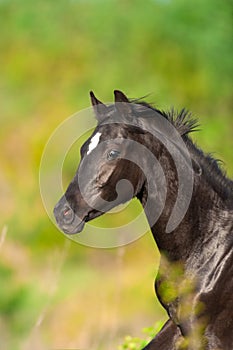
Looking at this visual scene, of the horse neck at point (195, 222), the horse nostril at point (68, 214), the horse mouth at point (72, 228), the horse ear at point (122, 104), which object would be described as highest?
the horse ear at point (122, 104)

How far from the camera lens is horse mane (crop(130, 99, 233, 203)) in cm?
643

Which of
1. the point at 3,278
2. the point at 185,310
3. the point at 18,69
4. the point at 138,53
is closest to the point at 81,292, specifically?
the point at 3,278

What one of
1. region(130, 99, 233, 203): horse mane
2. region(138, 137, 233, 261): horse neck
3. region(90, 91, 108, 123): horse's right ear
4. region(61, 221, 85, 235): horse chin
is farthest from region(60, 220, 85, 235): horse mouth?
→ region(130, 99, 233, 203): horse mane

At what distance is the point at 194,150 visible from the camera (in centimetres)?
647

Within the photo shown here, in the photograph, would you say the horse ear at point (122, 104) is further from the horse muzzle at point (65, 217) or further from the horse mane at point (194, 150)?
the horse muzzle at point (65, 217)

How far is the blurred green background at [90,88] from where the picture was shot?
17312 millimetres

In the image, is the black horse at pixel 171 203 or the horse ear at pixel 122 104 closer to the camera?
the black horse at pixel 171 203

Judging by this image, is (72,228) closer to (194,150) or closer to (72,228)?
(72,228)

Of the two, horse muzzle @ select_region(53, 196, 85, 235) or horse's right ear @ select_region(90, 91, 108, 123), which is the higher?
horse's right ear @ select_region(90, 91, 108, 123)

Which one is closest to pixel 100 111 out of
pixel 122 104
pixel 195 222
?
pixel 122 104

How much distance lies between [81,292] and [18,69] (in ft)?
41.8

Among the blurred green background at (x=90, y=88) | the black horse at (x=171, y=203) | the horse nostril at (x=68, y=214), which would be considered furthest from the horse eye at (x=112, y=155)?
the blurred green background at (x=90, y=88)

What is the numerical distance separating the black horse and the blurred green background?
24.1ft

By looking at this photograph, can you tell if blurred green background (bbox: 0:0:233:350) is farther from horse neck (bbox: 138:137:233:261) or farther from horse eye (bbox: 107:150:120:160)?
horse eye (bbox: 107:150:120:160)
